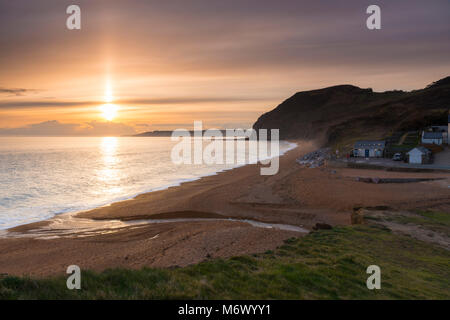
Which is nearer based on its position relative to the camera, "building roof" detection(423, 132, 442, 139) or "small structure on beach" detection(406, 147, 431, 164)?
"small structure on beach" detection(406, 147, 431, 164)

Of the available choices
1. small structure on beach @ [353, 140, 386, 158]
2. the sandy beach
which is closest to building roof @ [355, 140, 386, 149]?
small structure on beach @ [353, 140, 386, 158]

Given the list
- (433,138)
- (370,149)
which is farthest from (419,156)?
(433,138)

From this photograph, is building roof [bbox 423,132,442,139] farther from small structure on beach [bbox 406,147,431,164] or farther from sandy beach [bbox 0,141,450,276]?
sandy beach [bbox 0,141,450,276]

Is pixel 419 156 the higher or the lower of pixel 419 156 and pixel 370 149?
the lower

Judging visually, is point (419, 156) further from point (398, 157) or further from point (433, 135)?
point (433, 135)

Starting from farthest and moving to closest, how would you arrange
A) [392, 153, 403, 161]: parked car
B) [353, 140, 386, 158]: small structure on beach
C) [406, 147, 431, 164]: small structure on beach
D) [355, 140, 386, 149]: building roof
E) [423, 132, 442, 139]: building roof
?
[423, 132, 442, 139]: building roof
[355, 140, 386, 149]: building roof
[353, 140, 386, 158]: small structure on beach
[392, 153, 403, 161]: parked car
[406, 147, 431, 164]: small structure on beach

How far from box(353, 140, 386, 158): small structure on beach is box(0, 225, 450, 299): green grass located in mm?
43104

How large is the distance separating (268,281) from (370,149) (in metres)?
50.2

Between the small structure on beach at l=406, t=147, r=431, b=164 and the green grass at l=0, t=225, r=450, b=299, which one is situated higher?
the small structure on beach at l=406, t=147, r=431, b=164

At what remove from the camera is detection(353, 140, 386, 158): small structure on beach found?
48.8 metres

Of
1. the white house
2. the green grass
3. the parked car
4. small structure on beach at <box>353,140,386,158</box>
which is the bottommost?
the green grass

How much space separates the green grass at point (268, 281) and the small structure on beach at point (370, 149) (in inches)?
1697

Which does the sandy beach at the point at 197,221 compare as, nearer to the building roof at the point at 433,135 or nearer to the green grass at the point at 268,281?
the green grass at the point at 268,281

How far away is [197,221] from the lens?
1934cm
